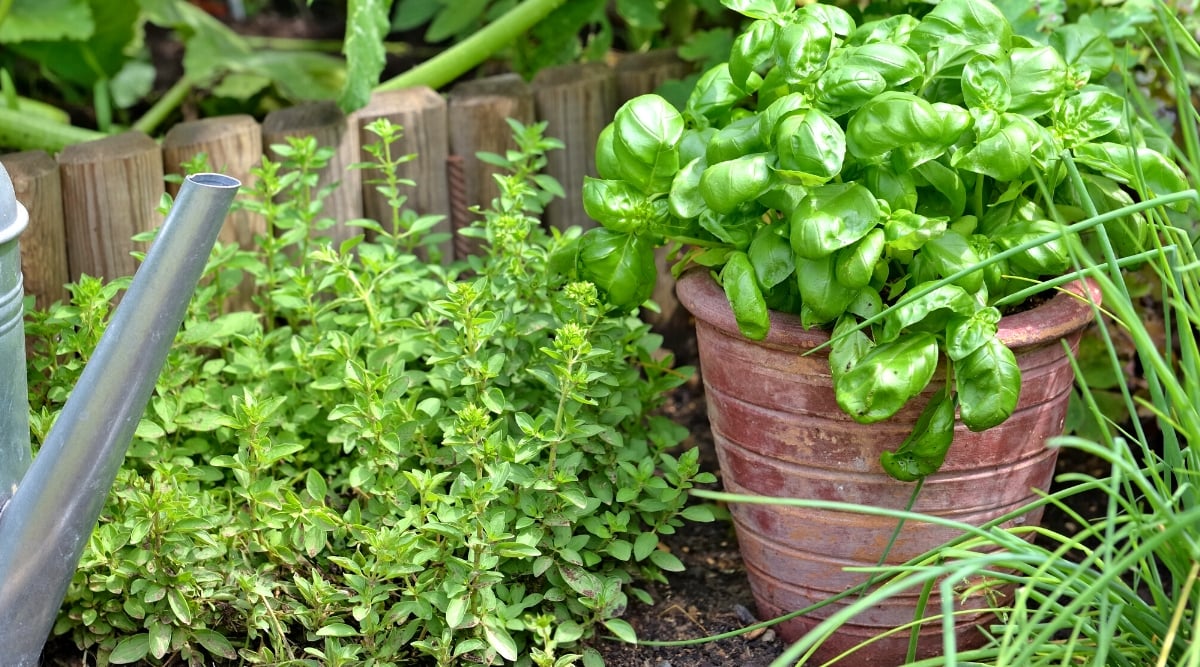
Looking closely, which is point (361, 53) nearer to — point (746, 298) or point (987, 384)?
point (746, 298)

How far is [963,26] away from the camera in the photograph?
1425 mm

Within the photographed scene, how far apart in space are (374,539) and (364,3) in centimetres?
96

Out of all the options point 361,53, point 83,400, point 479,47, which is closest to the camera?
point 83,400

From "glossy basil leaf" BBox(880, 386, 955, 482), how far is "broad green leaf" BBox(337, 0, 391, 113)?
1.05 meters

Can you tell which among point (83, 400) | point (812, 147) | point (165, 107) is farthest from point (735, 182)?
point (165, 107)

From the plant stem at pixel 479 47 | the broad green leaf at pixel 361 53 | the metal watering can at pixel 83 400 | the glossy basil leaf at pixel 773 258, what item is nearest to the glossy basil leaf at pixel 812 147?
the glossy basil leaf at pixel 773 258

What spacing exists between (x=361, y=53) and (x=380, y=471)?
74cm

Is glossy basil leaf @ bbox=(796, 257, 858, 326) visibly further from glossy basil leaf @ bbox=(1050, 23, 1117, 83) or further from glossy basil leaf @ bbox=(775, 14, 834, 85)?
glossy basil leaf @ bbox=(1050, 23, 1117, 83)

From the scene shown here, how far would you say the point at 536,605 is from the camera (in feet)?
5.17

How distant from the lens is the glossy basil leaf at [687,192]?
140cm

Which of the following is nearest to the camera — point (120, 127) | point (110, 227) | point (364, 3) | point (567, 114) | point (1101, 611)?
point (1101, 611)

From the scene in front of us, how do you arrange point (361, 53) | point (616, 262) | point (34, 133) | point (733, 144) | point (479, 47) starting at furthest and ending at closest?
point (479, 47), point (34, 133), point (361, 53), point (616, 262), point (733, 144)

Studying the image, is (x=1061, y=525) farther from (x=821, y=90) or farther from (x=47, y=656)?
(x=47, y=656)

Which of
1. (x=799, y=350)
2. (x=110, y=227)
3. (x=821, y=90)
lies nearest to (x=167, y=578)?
(x=110, y=227)
